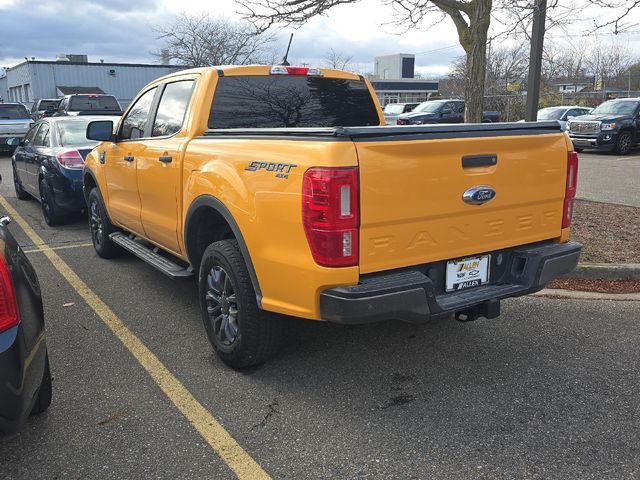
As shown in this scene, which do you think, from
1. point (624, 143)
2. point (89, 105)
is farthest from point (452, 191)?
point (89, 105)

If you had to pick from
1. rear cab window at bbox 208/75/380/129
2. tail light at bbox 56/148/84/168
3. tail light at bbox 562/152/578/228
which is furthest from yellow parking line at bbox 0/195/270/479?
tail light at bbox 56/148/84/168

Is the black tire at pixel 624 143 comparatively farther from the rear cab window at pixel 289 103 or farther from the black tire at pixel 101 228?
the black tire at pixel 101 228

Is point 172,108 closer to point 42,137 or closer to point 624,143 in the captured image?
point 42,137

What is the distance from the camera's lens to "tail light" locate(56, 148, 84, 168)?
782 cm

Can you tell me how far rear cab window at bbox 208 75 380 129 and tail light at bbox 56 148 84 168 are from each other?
4.32 m

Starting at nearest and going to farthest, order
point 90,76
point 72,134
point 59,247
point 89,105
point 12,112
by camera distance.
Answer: point 59,247
point 72,134
point 12,112
point 89,105
point 90,76

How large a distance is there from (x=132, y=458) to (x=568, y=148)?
3.19 m

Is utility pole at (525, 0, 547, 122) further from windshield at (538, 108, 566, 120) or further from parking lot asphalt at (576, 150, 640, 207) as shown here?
windshield at (538, 108, 566, 120)

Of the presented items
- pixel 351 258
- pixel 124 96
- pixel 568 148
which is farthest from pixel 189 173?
pixel 124 96

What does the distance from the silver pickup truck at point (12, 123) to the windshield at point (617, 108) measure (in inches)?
745

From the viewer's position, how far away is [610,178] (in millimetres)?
12227

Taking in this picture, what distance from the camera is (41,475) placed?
2725mm

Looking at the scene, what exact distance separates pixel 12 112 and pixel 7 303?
2040 cm

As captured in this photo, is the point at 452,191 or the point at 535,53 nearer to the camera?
the point at 452,191
